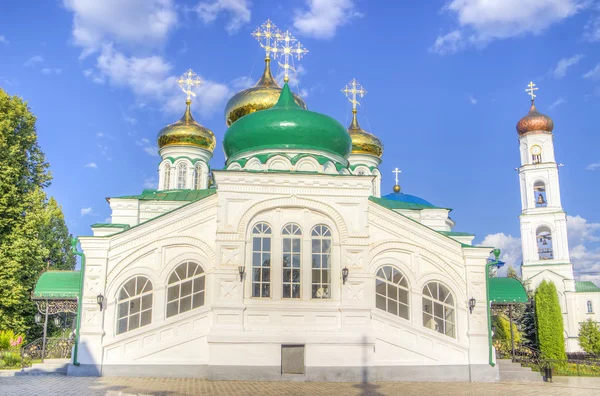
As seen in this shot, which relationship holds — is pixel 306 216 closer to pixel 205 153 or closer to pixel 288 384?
pixel 288 384

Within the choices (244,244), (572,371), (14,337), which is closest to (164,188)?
(14,337)

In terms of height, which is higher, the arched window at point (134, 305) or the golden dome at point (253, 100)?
the golden dome at point (253, 100)

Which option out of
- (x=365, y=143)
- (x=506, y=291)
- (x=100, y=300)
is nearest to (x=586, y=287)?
(x=365, y=143)

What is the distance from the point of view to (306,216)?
1393 centimetres

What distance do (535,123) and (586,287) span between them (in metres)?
12.9

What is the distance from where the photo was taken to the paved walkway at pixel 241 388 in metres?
10.6

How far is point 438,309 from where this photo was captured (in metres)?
14.3

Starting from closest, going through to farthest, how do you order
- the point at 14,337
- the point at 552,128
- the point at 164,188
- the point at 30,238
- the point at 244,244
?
the point at 244,244 → the point at 14,337 → the point at 30,238 → the point at 164,188 → the point at 552,128

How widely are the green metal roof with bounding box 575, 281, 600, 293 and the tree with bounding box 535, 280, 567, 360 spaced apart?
58.6 feet

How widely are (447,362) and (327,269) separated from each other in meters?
3.94

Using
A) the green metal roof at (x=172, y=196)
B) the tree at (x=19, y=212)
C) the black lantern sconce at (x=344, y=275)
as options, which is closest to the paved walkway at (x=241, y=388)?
the black lantern sconce at (x=344, y=275)

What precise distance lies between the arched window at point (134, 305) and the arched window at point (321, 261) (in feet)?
13.9

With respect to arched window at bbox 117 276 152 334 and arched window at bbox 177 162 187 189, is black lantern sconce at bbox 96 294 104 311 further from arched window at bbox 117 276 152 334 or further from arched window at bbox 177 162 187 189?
arched window at bbox 177 162 187 189

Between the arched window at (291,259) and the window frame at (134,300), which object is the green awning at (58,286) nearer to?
the window frame at (134,300)
